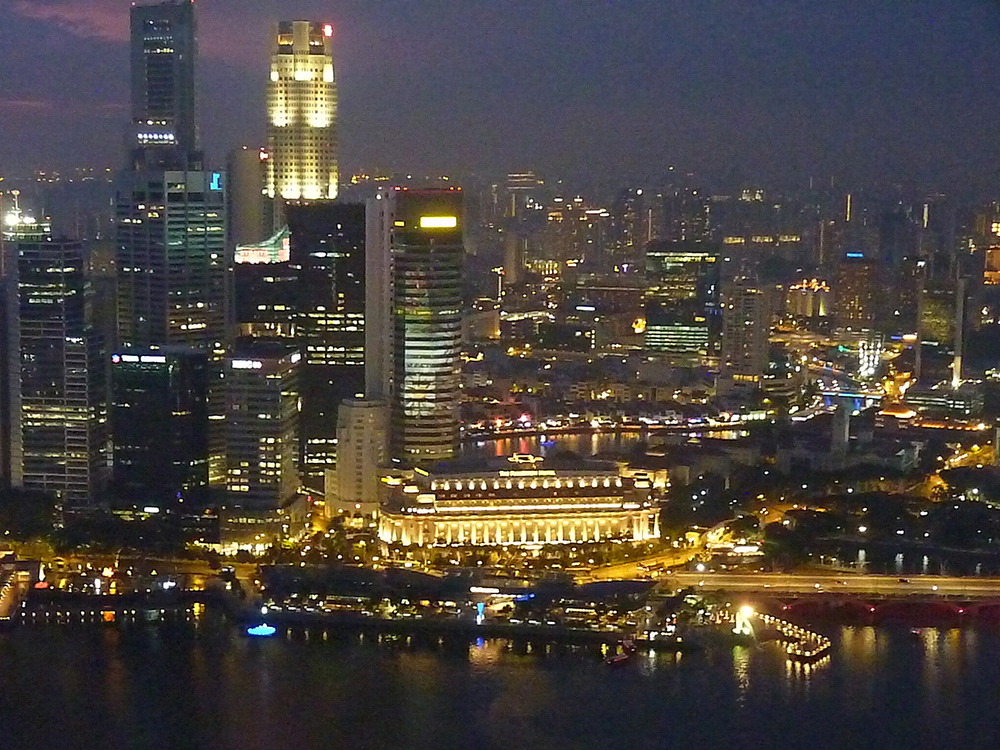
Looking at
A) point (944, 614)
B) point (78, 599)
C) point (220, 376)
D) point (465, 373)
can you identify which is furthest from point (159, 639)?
point (465, 373)

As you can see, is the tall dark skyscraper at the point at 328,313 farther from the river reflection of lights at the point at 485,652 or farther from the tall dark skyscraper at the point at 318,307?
the river reflection of lights at the point at 485,652

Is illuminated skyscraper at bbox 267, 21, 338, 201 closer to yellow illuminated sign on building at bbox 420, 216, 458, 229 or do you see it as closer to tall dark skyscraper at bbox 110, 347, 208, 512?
yellow illuminated sign on building at bbox 420, 216, 458, 229

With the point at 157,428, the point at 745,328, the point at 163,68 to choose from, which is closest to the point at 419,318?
the point at 157,428

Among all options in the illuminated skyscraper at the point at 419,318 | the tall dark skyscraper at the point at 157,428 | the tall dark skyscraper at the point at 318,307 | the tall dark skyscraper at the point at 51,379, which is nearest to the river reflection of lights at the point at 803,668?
the illuminated skyscraper at the point at 419,318

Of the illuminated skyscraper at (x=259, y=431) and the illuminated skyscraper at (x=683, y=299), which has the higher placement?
the illuminated skyscraper at (x=683, y=299)

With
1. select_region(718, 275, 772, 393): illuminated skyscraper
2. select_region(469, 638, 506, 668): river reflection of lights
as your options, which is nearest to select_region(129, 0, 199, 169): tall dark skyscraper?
select_region(718, 275, 772, 393): illuminated skyscraper

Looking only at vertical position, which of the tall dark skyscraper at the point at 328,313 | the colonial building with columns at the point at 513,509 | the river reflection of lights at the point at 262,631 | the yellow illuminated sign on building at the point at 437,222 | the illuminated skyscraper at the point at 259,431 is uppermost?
the yellow illuminated sign on building at the point at 437,222

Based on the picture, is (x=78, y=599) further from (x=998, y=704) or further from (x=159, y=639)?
(x=998, y=704)
